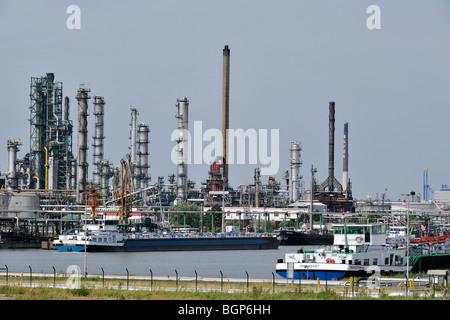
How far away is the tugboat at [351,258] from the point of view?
47.0m

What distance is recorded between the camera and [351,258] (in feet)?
157

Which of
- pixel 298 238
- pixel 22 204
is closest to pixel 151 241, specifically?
pixel 298 238

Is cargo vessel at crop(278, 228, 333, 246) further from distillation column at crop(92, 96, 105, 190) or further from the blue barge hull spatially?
distillation column at crop(92, 96, 105, 190)

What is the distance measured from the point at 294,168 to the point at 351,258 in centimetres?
11734

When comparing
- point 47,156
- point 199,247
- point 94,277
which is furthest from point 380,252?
point 47,156

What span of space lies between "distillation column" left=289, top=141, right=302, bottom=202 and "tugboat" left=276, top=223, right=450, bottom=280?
346 ft

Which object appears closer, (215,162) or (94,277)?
(94,277)

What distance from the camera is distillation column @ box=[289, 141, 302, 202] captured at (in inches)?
6462

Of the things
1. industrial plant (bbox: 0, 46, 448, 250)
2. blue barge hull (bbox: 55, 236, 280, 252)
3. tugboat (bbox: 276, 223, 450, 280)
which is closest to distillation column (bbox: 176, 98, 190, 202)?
industrial plant (bbox: 0, 46, 448, 250)

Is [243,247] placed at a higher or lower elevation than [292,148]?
lower
